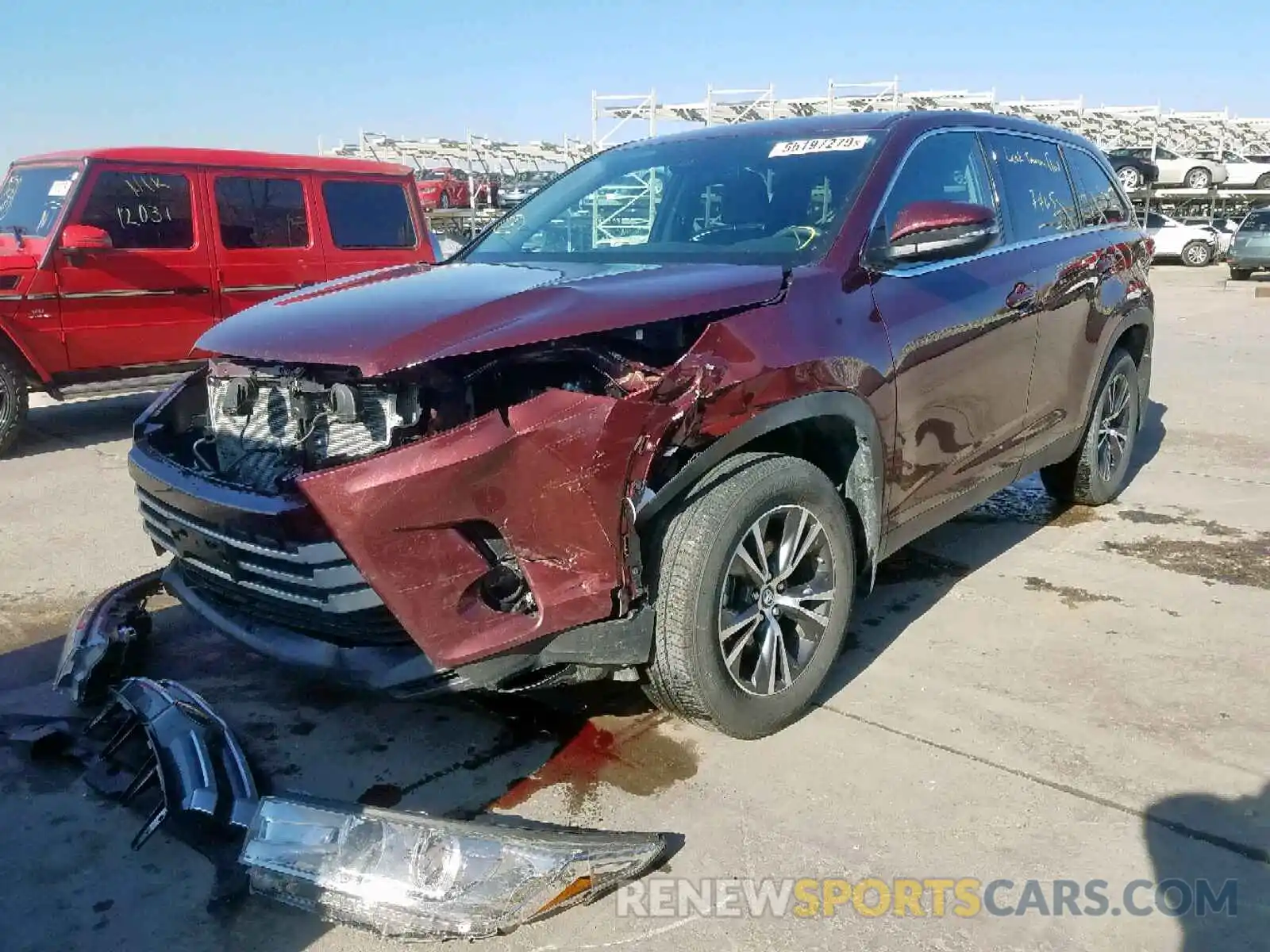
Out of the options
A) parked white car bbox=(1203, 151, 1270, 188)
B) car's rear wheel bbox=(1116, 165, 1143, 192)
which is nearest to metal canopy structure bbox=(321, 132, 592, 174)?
car's rear wheel bbox=(1116, 165, 1143, 192)

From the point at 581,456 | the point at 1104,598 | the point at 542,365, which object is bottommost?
the point at 1104,598

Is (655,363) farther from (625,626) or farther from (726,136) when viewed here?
(726,136)

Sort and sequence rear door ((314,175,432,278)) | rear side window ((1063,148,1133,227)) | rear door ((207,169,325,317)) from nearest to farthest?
rear side window ((1063,148,1133,227)), rear door ((207,169,325,317)), rear door ((314,175,432,278))

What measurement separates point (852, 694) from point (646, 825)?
1039 mm

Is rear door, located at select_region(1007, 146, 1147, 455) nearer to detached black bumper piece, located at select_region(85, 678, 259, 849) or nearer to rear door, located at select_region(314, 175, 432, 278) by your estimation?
detached black bumper piece, located at select_region(85, 678, 259, 849)

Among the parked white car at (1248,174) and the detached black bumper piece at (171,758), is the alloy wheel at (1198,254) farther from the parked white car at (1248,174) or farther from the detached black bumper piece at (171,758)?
the detached black bumper piece at (171,758)

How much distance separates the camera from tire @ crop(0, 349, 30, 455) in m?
7.12

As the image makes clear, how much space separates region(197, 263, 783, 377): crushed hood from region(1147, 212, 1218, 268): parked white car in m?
26.7

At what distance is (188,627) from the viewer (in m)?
4.15

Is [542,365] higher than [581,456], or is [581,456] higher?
[542,365]

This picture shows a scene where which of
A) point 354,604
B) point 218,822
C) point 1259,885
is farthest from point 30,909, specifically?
point 1259,885

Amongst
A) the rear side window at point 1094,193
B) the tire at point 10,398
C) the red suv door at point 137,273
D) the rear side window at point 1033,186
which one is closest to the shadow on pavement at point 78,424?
the tire at point 10,398

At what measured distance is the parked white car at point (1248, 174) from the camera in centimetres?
2939

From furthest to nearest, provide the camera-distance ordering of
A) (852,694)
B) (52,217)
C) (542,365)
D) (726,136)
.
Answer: (52,217) → (726,136) → (852,694) → (542,365)
